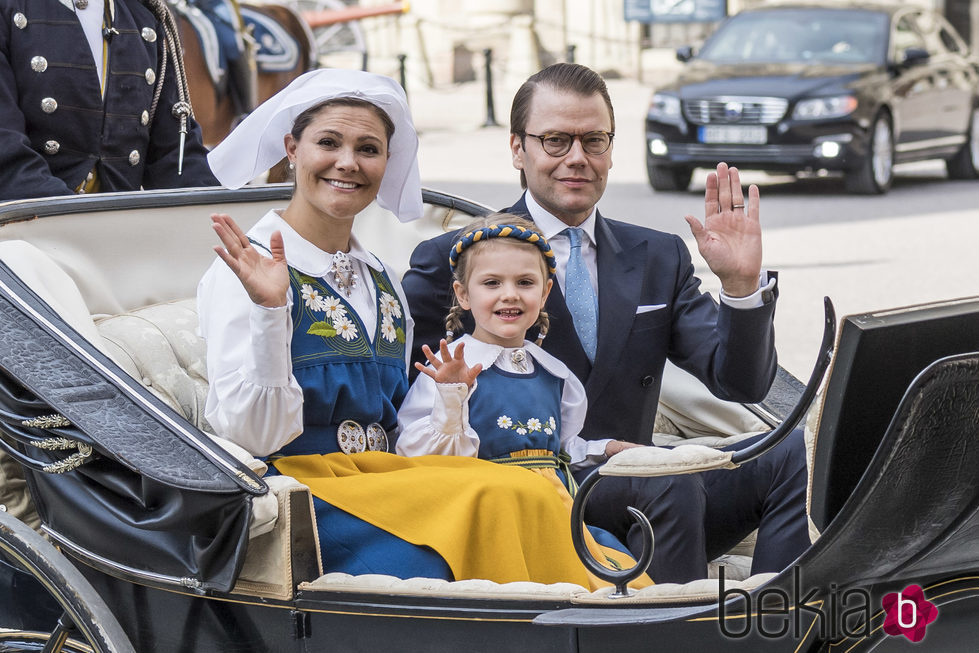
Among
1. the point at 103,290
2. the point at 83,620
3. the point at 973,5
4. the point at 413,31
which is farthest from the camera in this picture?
the point at 973,5

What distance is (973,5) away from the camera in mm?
25484

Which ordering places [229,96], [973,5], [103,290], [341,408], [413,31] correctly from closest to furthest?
[341,408] → [103,290] → [229,96] → [413,31] → [973,5]

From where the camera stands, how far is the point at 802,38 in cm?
1193

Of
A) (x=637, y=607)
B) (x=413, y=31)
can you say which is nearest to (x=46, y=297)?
(x=637, y=607)

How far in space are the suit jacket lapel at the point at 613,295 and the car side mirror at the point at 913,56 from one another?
903cm

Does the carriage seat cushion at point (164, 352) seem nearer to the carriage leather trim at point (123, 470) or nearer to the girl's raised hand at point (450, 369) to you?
the carriage leather trim at point (123, 470)

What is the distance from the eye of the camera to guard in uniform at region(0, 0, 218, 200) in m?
3.41

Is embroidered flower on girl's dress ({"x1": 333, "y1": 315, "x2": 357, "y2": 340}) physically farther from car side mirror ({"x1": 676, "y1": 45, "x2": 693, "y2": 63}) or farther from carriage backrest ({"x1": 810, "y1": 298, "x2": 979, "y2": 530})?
car side mirror ({"x1": 676, "y1": 45, "x2": 693, "y2": 63})

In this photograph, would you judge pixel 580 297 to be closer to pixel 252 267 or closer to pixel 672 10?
pixel 252 267

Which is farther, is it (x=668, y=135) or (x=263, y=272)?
(x=668, y=135)

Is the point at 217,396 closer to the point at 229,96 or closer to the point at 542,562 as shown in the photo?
the point at 542,562

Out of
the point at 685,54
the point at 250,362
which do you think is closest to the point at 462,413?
the point at 250,362

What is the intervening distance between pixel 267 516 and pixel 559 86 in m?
1.31

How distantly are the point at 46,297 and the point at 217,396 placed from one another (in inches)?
19.0
